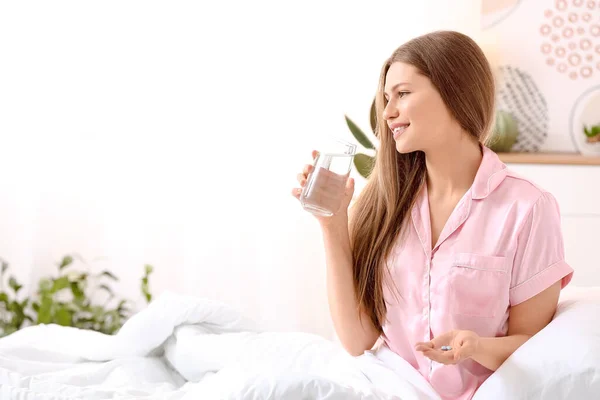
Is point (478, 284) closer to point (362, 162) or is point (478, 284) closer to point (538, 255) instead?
point (538, 255)

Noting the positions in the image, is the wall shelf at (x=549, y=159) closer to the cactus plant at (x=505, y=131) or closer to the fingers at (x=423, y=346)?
the cactus plant at (x=505, y=131)

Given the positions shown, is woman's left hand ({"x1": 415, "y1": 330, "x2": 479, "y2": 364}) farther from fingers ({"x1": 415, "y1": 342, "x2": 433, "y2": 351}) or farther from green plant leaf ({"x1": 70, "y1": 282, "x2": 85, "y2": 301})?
green plant leaf ({"x1": 70, "y1": 282, "x2": 85, "y2": 301})

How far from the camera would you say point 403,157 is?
68.9 inches

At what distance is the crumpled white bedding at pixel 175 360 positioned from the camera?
1.52 metres

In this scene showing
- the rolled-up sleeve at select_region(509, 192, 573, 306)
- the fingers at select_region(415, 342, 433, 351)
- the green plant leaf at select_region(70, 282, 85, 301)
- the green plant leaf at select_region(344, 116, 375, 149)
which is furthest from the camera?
the green plant leaf at select_region(344, 116, 375, 149)

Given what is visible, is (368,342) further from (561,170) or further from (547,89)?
(547,89)

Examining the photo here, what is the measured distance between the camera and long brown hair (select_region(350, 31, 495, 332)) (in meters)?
1.56

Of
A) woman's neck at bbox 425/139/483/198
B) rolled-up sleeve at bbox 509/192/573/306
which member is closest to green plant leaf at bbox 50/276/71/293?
woman's neck at bbox 425/139/483/198

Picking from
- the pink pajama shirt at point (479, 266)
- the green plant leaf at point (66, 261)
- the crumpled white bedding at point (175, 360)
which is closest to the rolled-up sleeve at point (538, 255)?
the pink pajama shirt at point (479, 266)

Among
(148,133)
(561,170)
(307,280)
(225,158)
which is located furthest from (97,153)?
(561,170)

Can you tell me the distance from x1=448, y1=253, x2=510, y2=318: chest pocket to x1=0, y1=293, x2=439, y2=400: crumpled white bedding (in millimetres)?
172

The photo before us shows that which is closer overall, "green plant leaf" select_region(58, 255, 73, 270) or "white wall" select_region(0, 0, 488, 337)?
"green plant leaf" select_region(58, 255, 73, 270)

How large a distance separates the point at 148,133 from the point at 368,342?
2.18 m

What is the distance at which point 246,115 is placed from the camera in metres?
3.75
